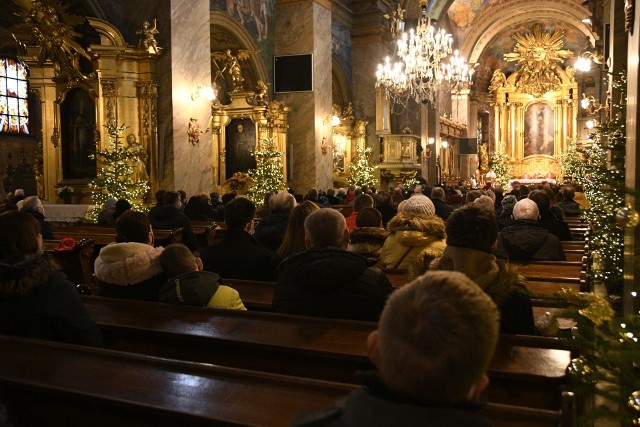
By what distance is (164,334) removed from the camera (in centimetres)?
301

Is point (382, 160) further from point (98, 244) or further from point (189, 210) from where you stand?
point (98, 244)

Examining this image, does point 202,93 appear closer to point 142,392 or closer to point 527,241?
point 527,241

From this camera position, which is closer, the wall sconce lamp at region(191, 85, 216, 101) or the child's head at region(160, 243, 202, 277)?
the child's head at region(160, 243, 202, 277)

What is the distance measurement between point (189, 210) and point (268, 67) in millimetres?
8174

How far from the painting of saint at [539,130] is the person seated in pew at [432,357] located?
120ft

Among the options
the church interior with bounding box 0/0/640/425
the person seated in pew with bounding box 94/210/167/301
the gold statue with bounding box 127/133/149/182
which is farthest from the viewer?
the church interior with bounding box 0/0/640/425

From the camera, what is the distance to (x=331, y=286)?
10.8 ft

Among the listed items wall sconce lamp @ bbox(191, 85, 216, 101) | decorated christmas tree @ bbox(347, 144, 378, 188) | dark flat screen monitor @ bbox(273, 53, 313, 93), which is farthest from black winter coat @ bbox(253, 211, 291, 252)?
decorated christmas tree @ bbox(347, 144, 378, 188)

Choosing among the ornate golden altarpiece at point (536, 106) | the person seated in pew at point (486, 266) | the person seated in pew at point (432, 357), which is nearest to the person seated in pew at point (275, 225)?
the person seated in pew at point (486, 266)

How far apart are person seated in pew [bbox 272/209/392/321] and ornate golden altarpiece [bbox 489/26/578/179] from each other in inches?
1297

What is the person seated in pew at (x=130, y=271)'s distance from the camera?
391cm

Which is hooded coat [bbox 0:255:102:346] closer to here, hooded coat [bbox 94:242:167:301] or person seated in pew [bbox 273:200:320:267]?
hooded coat [bbox 94:242:167:301]

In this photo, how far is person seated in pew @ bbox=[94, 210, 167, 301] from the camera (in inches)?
154

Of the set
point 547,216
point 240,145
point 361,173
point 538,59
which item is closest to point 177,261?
point 547,216
